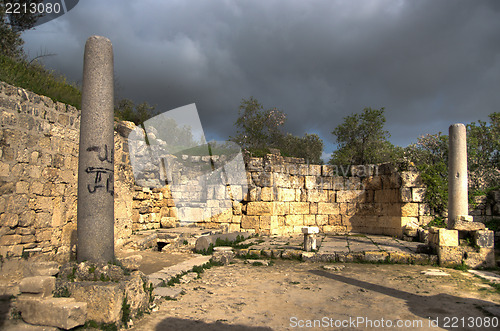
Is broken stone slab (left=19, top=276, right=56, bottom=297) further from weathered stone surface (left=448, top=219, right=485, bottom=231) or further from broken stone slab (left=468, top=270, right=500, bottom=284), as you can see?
weathered stone surface (left=448, top=219, right=485, bottom=231)

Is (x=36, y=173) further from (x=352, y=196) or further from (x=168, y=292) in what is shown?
(x=352, y=196)

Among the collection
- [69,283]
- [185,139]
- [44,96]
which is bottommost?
[69,283]

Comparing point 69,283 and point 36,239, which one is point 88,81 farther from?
point 36,239

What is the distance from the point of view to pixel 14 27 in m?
13.3

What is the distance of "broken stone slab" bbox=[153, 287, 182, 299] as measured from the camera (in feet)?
19.7

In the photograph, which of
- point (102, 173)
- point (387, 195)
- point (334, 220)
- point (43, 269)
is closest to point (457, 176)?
point (387, 195)

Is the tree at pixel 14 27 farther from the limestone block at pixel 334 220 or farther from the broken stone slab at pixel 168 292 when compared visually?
the limestone block at pixel 334 220

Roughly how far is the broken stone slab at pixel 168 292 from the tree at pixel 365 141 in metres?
18.8

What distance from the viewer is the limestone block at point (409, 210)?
13594 mm

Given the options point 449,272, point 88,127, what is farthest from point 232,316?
point 449,272

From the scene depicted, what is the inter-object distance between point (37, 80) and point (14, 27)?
7521 mm

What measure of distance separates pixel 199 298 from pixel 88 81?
415 centimetres

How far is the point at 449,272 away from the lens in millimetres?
8461

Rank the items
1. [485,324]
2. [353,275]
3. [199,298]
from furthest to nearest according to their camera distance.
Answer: [353,275] → [199,298] → [485,324]
